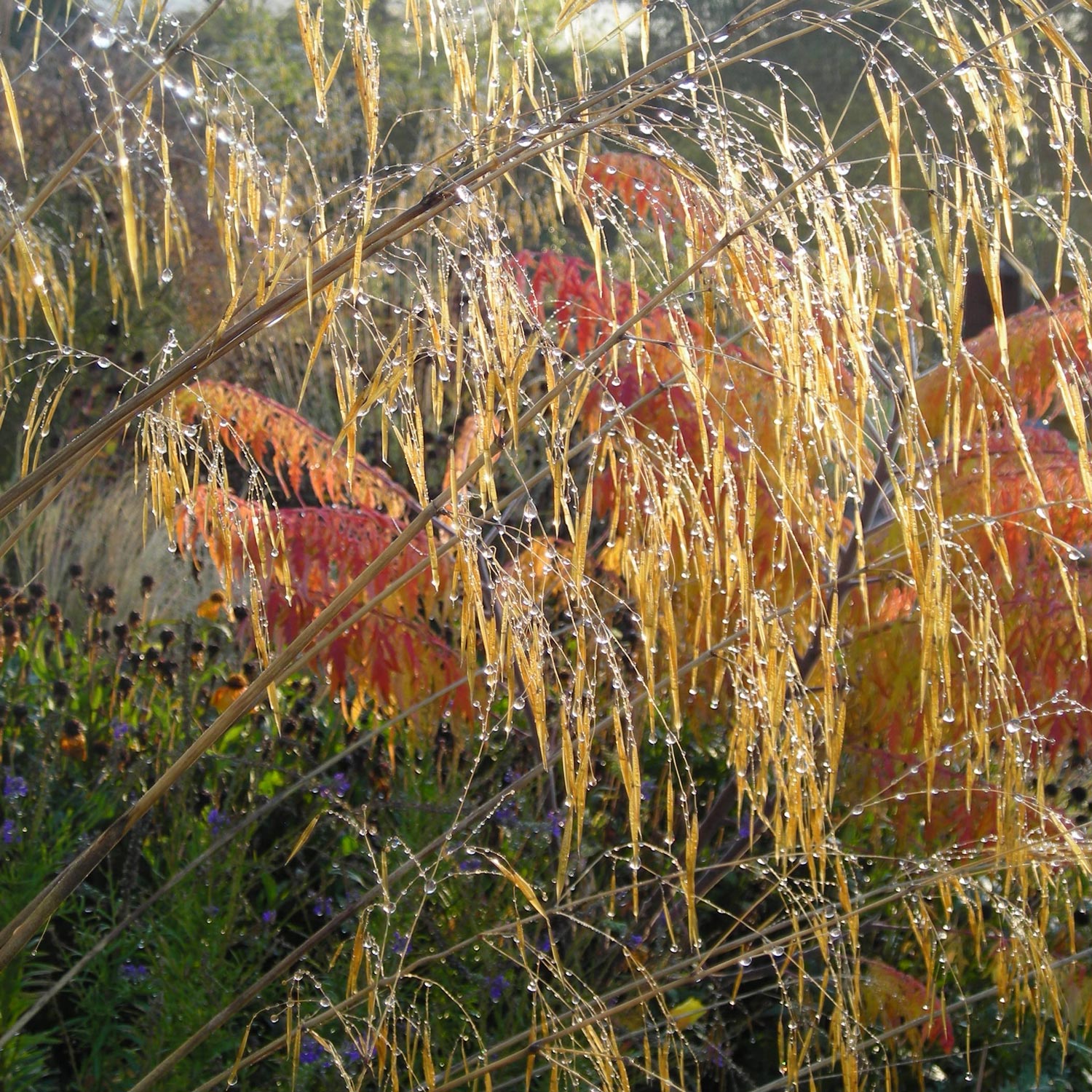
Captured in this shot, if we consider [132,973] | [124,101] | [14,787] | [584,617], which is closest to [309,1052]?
[132,973]

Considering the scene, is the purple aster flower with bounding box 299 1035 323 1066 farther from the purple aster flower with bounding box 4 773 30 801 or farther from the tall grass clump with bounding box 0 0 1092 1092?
the purple aster flower with bounding box 4 773 30 801

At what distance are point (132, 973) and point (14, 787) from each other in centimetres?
53

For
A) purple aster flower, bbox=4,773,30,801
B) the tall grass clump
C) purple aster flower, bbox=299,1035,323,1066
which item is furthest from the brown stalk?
purple aster flower, bbox=4,773,30,801

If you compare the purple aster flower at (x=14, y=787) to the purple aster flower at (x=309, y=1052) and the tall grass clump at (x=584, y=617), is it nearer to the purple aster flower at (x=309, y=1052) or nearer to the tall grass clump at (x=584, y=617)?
the tall grass clump at (x=584, y=617)

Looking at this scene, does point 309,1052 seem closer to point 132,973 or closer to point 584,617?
point 132,973

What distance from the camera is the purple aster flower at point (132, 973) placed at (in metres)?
2.26

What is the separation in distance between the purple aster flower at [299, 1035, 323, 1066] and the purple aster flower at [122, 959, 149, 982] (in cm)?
35

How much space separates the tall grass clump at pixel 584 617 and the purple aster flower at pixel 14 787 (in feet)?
0.04

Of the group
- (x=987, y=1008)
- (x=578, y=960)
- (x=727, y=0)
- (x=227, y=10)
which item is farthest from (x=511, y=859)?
(x=727, y=0)

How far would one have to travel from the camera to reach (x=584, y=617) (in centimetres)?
104

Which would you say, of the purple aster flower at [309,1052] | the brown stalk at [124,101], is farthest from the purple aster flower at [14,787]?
the brown stalk at [124,101]

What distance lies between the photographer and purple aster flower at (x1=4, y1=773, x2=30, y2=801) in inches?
99.1

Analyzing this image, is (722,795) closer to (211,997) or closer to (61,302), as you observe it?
(211,997)

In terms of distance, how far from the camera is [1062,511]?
7.10 ft
